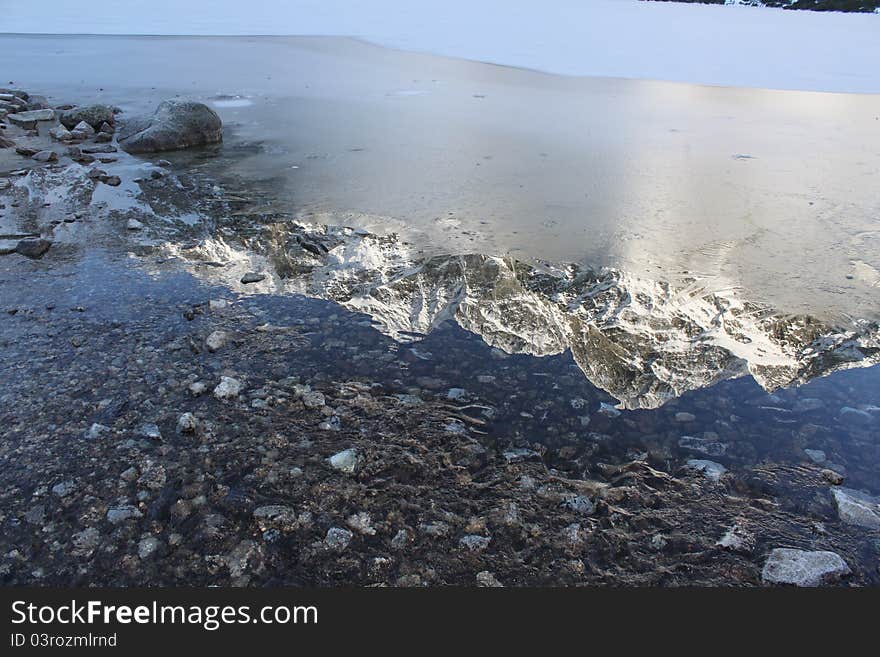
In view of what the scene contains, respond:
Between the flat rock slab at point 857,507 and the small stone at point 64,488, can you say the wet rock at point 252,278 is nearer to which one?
the small stone at point 64,488

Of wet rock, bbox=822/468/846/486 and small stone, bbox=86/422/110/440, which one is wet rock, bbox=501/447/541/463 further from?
small stone, bbox=86/422/110/440

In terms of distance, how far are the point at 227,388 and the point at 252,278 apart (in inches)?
46.8

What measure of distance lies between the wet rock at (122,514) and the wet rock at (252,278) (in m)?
1.83

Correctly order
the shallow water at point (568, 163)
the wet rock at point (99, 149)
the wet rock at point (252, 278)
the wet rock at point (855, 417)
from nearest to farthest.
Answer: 1. the wet rock at point (855, 417)
2. the wet rock at point (252, 278)
3. the shallow water at point (568, 163)
4. the wet rock at point (99, 149)

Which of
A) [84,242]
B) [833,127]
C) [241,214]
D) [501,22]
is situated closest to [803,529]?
[241,214]

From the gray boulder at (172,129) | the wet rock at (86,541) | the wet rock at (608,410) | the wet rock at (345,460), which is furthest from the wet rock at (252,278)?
the gray boulder at (172,129)

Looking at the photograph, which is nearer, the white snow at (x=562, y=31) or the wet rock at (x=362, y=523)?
the wet rock at (x=362, y=523)

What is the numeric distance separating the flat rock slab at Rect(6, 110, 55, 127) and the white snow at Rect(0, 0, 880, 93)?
31.4 ft

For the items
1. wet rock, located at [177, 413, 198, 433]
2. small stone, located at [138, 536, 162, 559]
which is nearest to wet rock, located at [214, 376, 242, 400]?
wet rock, located at [177, 413, 198, 433]

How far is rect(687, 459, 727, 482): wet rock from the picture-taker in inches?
93.5

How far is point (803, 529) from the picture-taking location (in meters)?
2.15

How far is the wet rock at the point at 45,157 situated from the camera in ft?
20.1

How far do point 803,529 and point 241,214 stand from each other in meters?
4.23

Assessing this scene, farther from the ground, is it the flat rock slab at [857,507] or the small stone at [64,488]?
the flat rock slab at [857,507]
